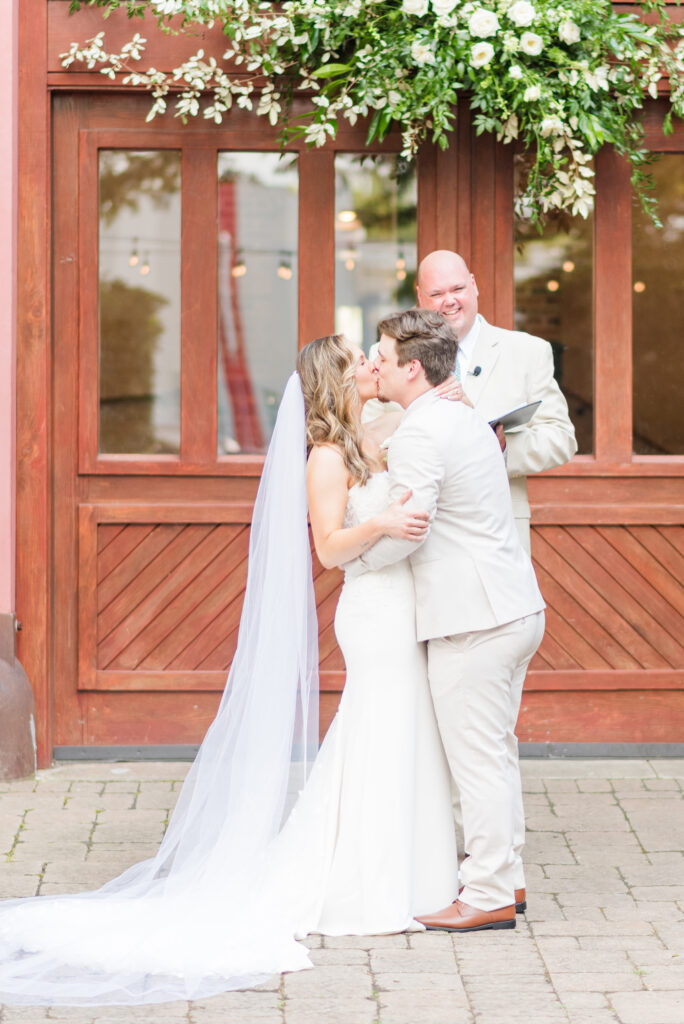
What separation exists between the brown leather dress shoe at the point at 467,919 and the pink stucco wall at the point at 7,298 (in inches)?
101

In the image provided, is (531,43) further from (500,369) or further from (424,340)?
(424,340)

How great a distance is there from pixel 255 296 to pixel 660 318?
1.86 meters

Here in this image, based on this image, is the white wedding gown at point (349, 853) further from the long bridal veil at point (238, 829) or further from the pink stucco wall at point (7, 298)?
the pink stucco wall at point (7, 298)

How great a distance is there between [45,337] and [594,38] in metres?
2.62

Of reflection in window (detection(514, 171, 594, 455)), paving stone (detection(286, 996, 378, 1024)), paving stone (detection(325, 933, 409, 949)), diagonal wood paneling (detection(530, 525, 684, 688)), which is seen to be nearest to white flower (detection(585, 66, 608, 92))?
reflection in window (detection(514, 171, 594, 455))

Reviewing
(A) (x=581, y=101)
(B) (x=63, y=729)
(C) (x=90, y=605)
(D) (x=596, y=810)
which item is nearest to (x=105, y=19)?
(A) (x=581, y=101)

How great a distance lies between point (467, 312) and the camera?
16.1ft

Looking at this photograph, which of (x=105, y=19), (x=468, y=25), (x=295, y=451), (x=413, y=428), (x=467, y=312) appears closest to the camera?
A: (x=413, y=428)

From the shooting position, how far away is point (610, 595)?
20.2 feet

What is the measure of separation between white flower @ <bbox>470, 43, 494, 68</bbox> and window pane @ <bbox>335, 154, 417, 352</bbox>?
0.87 metres

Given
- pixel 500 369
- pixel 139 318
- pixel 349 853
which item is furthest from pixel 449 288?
pixel 349 853

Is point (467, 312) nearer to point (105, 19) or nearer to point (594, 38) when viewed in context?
point (594, 38)

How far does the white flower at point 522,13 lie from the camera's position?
530 cm

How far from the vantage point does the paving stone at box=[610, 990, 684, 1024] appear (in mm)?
3518
